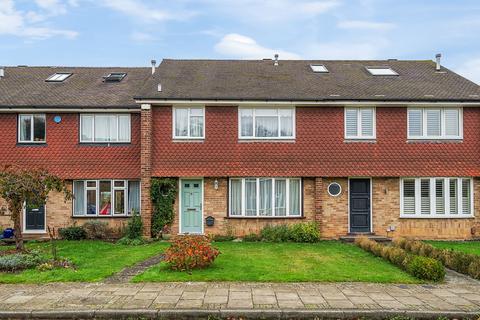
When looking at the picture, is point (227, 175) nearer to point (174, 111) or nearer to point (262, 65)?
point (174, 111)

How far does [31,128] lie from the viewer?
52.8 ft

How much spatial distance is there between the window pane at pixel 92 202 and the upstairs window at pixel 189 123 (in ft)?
13.6

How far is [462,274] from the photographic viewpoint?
33.3 ft

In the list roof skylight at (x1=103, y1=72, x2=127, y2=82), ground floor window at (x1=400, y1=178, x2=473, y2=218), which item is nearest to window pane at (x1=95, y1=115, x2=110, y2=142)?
roof skylight at (x1=103, y1=72, x2=127, y2=82)

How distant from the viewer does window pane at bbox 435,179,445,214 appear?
15578mm

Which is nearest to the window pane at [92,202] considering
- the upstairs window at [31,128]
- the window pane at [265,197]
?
the upstairs window at [31,128]

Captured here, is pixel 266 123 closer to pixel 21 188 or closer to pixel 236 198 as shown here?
pixel 236 198

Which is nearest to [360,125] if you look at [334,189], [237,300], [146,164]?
[334,189]

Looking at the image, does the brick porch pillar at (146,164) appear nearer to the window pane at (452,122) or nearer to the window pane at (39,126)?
the window pane at (39,126)

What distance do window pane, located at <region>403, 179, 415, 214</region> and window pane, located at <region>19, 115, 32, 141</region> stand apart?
14986 millimetres

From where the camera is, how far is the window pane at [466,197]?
1559 cm

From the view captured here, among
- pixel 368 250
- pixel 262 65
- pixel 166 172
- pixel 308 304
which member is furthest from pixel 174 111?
pixel 308 304

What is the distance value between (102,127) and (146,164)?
8.82ft

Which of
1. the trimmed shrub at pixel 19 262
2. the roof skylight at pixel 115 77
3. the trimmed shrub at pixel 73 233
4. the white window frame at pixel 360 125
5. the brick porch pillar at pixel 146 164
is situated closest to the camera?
the trimmed shrub at pixel 19 262
